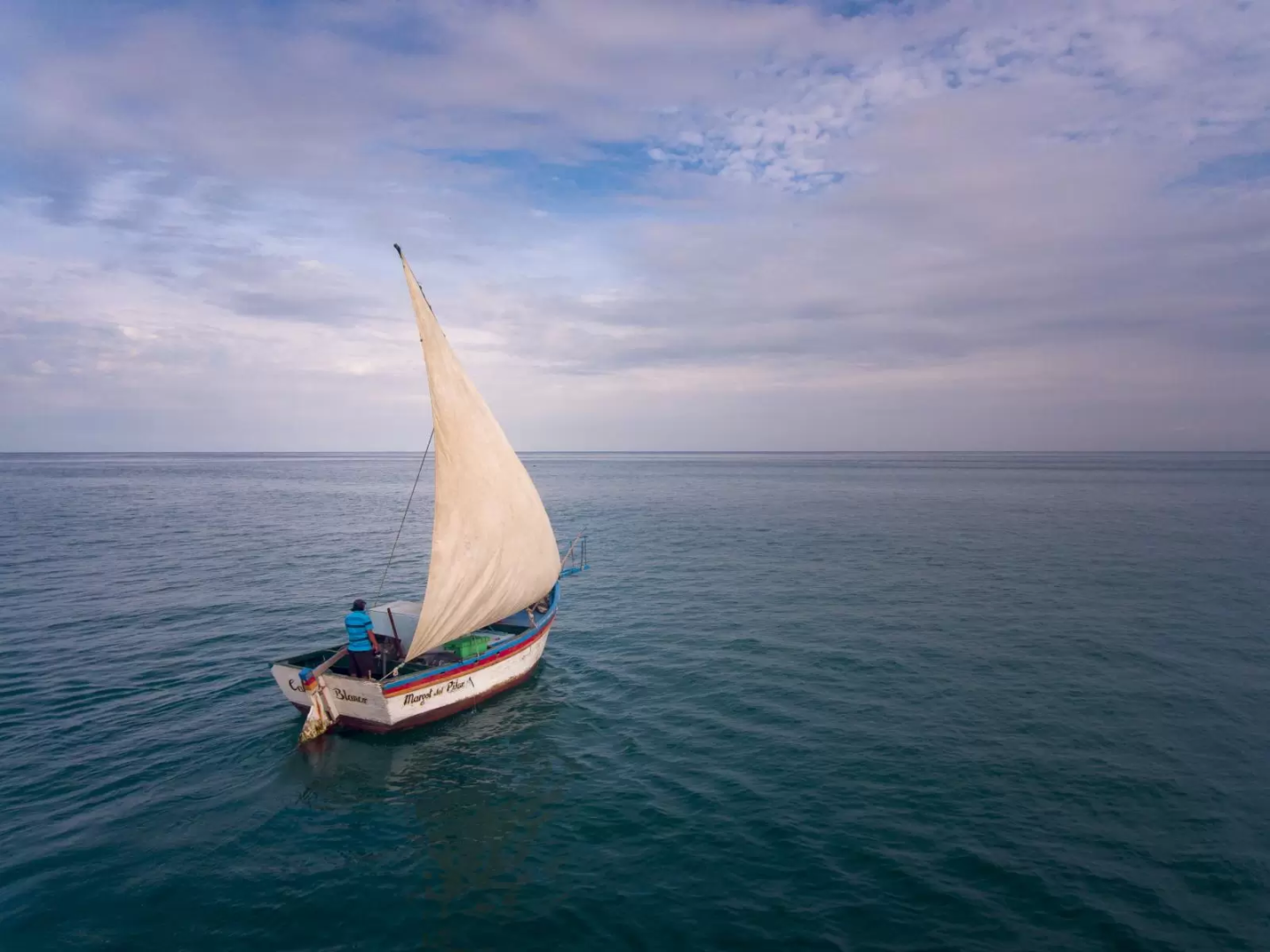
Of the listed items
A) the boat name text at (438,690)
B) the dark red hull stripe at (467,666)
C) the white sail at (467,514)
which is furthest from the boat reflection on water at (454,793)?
the white sail at (467,514)

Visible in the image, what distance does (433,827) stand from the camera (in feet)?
52.9

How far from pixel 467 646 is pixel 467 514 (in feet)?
17.2

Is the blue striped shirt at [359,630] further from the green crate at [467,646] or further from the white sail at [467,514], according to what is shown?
the green crate at [467,646]

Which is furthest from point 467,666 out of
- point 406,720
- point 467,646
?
point 406,720

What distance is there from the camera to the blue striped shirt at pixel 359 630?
814 inches

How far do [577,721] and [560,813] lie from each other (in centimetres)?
544

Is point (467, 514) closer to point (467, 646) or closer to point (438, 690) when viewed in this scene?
point (467, 646)

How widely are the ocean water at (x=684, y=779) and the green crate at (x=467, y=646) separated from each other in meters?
2.13

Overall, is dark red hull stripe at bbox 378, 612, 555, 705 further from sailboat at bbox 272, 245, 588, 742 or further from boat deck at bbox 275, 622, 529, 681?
boat deck at bbox 275, 622, 529, 681

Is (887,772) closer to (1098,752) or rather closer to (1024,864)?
(1024,864)

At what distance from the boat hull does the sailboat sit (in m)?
0.04

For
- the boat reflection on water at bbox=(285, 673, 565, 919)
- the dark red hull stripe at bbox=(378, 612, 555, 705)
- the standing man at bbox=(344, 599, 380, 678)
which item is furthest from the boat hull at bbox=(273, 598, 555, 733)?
the standing man at bbox=(344, 599, 380, 678)

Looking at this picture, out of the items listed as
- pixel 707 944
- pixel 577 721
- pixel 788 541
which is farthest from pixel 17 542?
pixel 707 944

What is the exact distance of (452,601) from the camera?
2209cm
